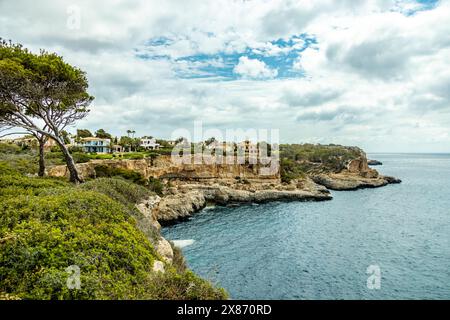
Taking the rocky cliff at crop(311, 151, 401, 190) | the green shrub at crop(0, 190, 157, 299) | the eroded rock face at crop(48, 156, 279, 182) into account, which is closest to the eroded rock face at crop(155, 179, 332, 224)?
the eroded rock face at crop(48, 156, 279, 182)

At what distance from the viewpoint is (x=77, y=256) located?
6879 mm

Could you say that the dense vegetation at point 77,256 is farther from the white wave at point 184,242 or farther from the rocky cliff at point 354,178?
the rocky cliff at point 354,178

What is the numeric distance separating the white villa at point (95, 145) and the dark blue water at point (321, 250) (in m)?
34.8

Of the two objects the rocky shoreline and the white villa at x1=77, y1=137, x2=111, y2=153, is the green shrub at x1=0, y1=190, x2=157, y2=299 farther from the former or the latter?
the white villa at x1=77, y1=137, x2=111, y2=153

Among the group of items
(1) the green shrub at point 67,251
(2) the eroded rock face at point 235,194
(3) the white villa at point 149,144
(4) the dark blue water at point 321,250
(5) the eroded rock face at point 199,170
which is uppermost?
(3) the white villa at point 149,144

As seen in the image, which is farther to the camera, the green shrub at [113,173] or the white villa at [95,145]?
the white villa at [95,145]

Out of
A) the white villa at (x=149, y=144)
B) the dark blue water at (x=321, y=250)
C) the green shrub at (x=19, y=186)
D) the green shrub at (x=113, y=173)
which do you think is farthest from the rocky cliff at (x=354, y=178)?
the green shrub at (x=19, y=186)

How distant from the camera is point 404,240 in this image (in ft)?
92.8

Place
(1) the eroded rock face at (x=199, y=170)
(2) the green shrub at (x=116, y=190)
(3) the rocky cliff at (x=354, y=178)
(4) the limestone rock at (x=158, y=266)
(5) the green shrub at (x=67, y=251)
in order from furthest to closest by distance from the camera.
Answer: (3) the rocky cliff at (x=354, y=178) < (1) the eroded rock face at (x=199, y=170) < (2) the green shrub at (x=116, y=190) < (4) the limestone rock at (x=158, y=266) < (5) the green shrub at (x=67, y=251)

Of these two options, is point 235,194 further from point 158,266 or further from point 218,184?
point 158,266

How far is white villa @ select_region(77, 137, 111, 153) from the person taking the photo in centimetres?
6500

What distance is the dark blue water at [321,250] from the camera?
718 inches

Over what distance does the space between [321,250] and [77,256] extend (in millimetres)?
22585

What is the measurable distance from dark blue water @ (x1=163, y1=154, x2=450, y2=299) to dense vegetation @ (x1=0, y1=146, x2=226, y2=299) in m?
9.59
